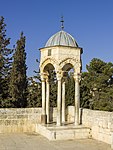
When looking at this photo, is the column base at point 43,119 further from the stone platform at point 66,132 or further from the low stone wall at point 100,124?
the low stone wall at point 100,124

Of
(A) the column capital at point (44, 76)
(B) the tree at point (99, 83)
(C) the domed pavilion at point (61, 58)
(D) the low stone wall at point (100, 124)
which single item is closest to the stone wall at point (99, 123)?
(D) the low stone wall at point (100, 124)

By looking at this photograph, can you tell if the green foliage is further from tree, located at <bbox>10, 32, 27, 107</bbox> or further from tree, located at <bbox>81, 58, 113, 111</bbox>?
tree, located at <bbox>81, 58, 113, 111</bbox>

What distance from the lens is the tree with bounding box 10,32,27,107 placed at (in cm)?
1925

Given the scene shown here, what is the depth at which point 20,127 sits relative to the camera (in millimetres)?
14406

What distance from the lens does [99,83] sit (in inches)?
1273

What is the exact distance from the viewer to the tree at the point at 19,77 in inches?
758

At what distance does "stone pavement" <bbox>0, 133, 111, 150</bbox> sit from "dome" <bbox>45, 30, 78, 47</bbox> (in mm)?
4879

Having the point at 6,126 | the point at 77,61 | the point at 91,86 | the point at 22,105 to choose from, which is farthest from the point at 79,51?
the point at 91,86

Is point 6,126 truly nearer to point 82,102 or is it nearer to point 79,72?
point 79,72

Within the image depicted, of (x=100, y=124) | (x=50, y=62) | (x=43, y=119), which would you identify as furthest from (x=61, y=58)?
(x=100, y=124)

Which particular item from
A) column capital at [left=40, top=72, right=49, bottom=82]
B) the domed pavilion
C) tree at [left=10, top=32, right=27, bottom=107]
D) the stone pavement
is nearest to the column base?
the domed pavilion

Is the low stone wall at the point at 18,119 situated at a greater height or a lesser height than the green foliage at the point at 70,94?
lesser

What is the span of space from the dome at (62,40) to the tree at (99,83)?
14.5 meters

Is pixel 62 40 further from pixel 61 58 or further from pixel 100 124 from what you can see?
pixel 100 124
